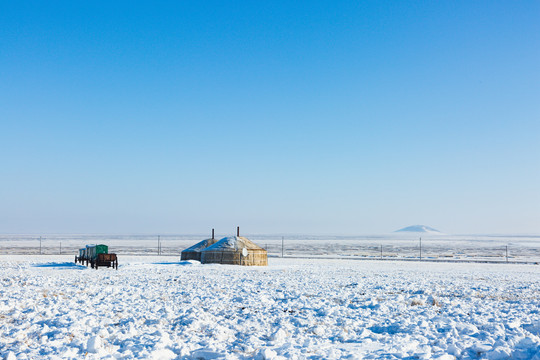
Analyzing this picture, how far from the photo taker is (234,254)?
34.5m

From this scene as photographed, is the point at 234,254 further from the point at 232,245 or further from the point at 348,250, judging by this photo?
the point at 348,250

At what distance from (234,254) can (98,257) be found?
984 centimetres

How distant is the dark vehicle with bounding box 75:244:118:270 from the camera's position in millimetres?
28422

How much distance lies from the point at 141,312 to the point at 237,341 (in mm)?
3412

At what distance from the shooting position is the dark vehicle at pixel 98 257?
28422mm

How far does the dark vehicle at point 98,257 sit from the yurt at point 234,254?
709cm

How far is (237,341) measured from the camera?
7.98 m

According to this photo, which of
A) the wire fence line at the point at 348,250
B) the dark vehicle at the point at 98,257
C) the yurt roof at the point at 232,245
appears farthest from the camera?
the wire fence line at the point at 348,250

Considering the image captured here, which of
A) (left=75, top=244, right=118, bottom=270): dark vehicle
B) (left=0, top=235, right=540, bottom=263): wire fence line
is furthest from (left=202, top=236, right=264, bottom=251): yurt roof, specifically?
(left=0, top=235, right=540, bottom=263): wire fence line

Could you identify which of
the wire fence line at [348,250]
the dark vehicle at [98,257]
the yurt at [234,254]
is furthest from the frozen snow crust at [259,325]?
the wire fence line at [348,250]

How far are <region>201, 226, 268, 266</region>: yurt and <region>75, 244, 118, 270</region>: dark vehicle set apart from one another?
7094mm

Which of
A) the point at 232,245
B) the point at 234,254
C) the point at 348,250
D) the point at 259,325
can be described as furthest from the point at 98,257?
the point at 348,250

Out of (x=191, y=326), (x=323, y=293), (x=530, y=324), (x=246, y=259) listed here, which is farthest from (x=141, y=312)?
(x=246, y=259)

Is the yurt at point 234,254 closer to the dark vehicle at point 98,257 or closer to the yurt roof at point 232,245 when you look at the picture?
the yurt roof at point 232,245
